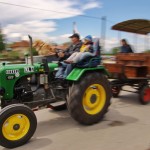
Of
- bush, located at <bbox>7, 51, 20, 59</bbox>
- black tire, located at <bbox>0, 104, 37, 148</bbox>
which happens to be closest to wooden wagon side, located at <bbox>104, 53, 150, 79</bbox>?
black tire, located at <bbox>0, 104, 37, 148</bbox>

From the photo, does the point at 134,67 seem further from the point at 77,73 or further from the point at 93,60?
the point at 77,73

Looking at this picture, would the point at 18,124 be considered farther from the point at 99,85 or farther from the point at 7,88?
the point at 99,85

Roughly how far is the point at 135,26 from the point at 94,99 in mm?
3624

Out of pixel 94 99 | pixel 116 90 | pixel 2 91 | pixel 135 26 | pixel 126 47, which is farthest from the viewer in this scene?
pixel 126 47

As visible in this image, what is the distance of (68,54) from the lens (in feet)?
Result: 19.0

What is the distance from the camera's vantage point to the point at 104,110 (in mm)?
5539

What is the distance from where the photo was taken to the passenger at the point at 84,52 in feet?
17.2

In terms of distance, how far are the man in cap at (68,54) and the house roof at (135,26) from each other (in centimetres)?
253

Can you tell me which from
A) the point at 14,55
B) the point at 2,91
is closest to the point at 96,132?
the point at 2,91

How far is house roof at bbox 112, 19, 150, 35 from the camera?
7.67m

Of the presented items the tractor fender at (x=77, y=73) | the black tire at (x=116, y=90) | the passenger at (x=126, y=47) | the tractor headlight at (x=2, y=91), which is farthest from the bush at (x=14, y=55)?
the tractor headlight at (x=2, y=91)

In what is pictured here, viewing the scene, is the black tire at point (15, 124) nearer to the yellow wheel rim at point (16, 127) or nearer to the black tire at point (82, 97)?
the yellow wheel rim at point (16, 127)

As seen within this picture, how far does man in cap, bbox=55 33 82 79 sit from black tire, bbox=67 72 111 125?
13.7 inches

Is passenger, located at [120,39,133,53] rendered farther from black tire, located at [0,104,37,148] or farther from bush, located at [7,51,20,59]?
bush, located at [7,51,20,59]
